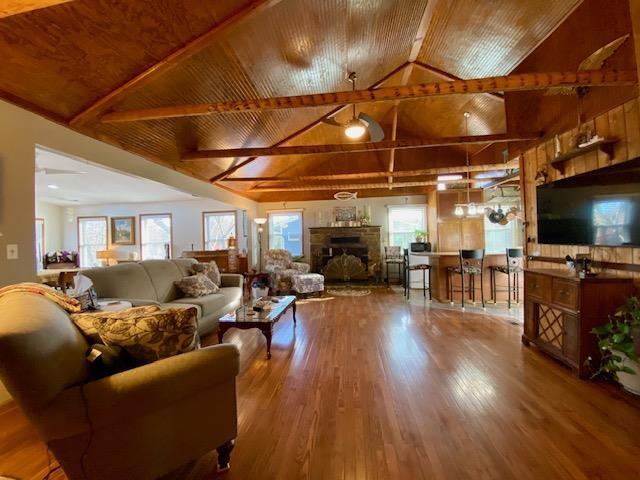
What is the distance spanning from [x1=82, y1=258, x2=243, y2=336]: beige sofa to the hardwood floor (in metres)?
0.87

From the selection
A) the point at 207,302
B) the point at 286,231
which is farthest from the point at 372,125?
the point at 286,231

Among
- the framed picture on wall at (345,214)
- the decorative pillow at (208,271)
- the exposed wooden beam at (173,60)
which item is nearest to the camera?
the exposed wooden beam at (173,60)

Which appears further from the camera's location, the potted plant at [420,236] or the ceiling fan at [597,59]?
the potted plant at [420,236]

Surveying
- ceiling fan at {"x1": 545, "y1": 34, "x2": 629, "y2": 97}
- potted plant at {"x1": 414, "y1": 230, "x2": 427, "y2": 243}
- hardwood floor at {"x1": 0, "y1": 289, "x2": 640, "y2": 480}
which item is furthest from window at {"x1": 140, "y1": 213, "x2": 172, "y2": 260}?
ceiling fan at {"x1": 545, "y1": 34, "x2": 629, "y2": 97}

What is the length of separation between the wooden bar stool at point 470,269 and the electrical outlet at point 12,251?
5414 mm

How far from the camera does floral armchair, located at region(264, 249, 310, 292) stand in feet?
21.8

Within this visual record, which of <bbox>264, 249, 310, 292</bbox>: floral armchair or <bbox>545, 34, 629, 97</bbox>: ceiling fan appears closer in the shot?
<bbox>545, 34, 629, 97</bbox>: ceiling fan

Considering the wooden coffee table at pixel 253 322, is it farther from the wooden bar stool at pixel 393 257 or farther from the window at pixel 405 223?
the window at pixel 405 223

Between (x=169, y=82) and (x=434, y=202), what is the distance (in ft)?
21.2

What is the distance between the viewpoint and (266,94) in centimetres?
414

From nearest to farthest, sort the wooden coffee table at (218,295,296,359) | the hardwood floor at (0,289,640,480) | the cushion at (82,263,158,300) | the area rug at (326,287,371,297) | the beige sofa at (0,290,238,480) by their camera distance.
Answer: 1. the beige sofa at (0,290,238,480)
2. the hardwood floor at (0,289,640,480)
3. the wooden coffee table at (218,295,296,359)
4. the cushion at (82,263,158,300)
5. the area rug at (326,287,371,297)

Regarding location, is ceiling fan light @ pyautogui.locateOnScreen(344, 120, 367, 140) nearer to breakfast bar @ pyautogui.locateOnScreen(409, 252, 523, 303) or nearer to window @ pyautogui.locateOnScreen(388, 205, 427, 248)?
breakfast bar @ pyautogui.locateOnScreen(409, 252, 523, 303)

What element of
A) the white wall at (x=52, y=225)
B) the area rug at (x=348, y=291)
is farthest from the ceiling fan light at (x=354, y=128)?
the white wall at (x=52, y=225)

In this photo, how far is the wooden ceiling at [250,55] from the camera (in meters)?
2.37
